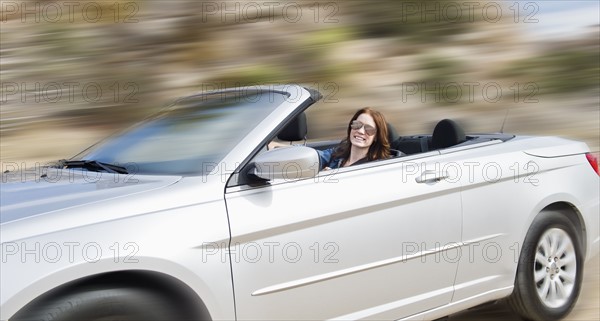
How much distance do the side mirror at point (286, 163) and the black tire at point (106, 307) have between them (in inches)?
27.5

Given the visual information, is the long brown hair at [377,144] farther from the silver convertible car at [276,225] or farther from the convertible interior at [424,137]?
the silver convertible car at [276,225]

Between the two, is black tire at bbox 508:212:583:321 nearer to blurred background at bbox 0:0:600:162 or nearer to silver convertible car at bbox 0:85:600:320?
silver convertible car at bbox 0:85:600:320

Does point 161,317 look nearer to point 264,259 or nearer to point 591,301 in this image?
point 264,259

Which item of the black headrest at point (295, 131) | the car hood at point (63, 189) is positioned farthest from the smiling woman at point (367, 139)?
the car hood at point (63, 189)

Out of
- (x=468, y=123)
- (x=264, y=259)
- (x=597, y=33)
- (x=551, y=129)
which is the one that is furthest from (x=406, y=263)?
(x=597, y=33)

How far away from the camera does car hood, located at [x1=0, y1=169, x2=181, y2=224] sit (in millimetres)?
3061

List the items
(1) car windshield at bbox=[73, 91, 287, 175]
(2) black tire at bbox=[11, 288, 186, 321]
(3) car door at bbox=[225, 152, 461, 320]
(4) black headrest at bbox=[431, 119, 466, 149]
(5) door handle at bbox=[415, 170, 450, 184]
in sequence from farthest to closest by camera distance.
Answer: (4) black headrest at bbox=[431, 119, 466, 149], (5) door handle at bbox=[415, 170, 450, 184], (1) car windshield at bbox=[73, 91, 287, 175], (3) car door at bbox=[225, 152, 461, 320], (2) black tire at bbox=[11, 288, 186, 321]

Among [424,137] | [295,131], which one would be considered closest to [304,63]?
[424,137]

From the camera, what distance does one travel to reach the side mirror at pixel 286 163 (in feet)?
11.2

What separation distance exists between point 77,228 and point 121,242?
0.17 m

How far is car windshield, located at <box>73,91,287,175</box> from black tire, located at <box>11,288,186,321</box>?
64 centimetres

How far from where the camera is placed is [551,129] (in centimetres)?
1178

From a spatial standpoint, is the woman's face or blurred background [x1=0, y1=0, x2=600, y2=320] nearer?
the woman's face

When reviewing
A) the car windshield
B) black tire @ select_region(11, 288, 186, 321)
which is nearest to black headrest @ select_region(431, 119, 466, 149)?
the car windshield
